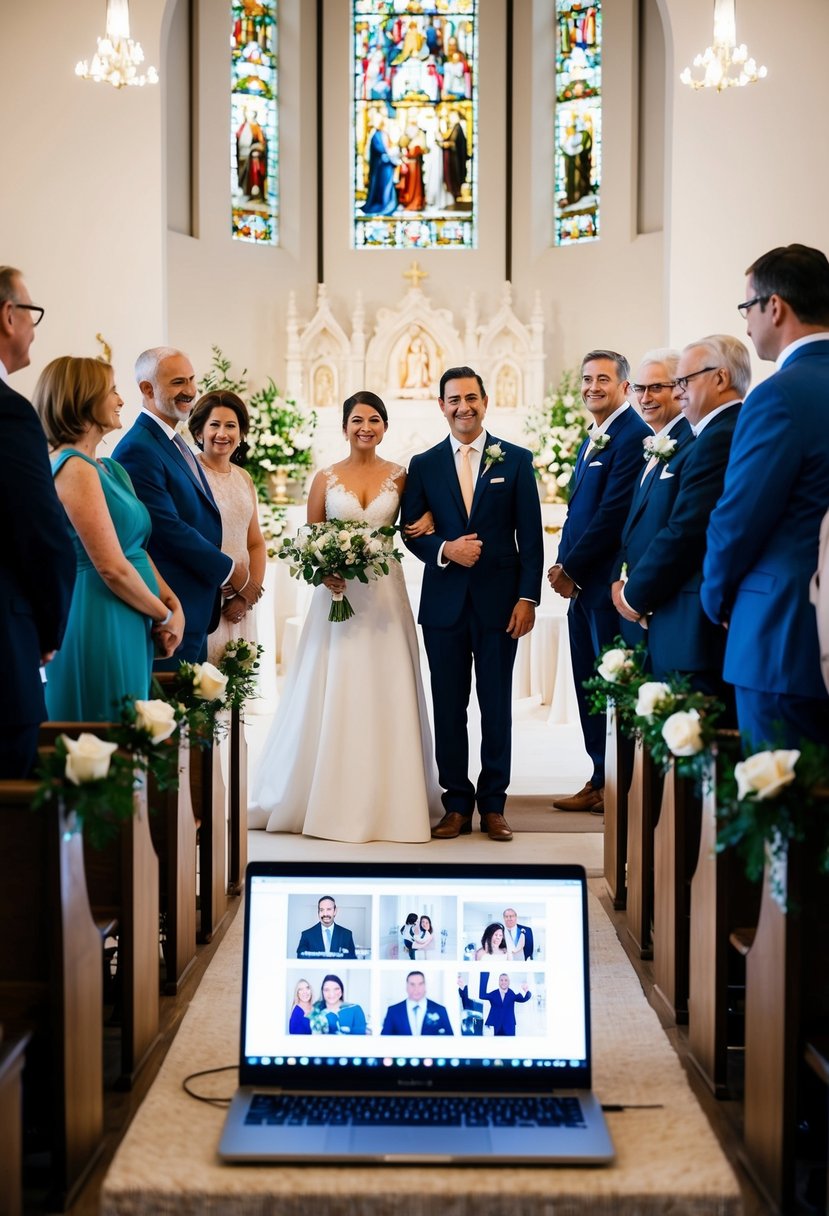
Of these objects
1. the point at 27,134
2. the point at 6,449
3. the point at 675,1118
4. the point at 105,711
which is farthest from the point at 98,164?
the point at 675,1118

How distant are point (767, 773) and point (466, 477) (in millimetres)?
3227

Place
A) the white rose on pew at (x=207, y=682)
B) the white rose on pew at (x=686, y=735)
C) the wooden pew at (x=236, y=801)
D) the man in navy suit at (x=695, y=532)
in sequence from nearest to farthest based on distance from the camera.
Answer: the white rose on pew at (x=686, y=735) → the white rose on pew at (x=207, y=682) → the man in navy suit at (x=695, y=532) → the wooden pew at (x=236, y=801)

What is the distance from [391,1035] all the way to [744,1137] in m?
0.80

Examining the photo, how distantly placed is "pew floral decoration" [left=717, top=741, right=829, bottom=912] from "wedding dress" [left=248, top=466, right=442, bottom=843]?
298cm

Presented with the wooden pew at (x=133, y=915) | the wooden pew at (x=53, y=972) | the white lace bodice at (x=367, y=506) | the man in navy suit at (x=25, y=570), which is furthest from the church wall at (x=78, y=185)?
the wooden pew at (x=53, y=972)

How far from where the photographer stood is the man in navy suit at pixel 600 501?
5.38 metres

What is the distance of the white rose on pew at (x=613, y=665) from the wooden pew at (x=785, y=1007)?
168 cm

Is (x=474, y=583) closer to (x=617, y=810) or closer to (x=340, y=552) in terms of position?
(x=340, y=552)

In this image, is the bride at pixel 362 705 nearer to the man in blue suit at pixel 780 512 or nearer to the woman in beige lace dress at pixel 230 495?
the woman in beige lace dress at pixel 230 495

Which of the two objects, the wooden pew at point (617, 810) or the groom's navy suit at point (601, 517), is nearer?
the wooden pew at point (617, 810)

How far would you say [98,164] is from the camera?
27.9 feet

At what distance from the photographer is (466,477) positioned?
17.5 feet

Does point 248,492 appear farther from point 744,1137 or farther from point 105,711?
point 744,1137

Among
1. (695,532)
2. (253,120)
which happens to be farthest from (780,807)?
(253,120)
